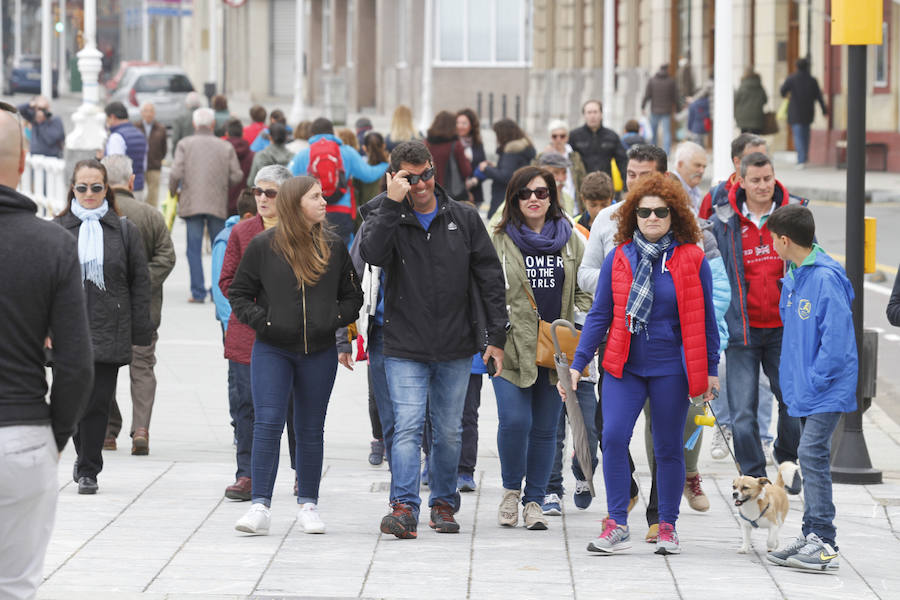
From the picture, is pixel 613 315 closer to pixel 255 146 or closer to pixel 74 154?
pixel 255 146

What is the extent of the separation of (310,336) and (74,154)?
12.2 meters

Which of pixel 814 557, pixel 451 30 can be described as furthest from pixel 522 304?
pixel 451 30

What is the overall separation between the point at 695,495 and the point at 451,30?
4411cm

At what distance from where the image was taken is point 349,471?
9.27 metres

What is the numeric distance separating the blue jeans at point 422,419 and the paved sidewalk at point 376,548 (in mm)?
223

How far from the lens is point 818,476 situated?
689 centimetres

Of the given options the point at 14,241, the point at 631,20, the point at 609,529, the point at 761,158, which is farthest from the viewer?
the point at 631,20

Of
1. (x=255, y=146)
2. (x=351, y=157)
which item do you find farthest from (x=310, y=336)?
(x=255, y=146)

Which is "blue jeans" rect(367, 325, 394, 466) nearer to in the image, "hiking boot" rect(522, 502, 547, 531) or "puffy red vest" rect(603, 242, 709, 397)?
"hiking boot" rect(522, 502, 547, 531)

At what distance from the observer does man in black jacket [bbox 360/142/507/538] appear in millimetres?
7334

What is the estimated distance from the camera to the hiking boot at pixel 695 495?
8.09 m

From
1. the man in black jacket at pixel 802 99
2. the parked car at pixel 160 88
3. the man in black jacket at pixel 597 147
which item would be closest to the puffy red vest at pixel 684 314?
the man in black jacket at pixel 597 147

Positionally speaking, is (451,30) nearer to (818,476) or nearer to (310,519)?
(310,519)

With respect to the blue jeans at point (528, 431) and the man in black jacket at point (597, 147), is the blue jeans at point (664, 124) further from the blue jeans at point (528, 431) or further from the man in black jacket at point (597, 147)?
the blue jeans at point (528, 431)
